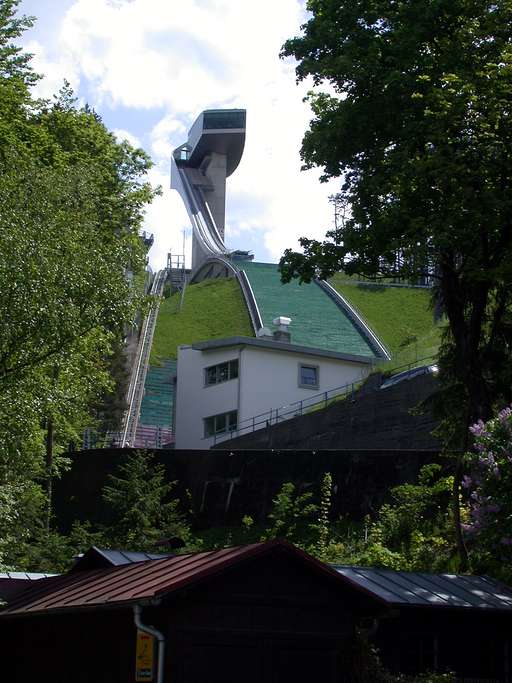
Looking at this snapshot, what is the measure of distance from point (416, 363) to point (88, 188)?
21552 millimetres

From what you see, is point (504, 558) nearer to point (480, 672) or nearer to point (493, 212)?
point (480, 672)

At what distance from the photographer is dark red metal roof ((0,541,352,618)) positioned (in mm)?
→ 16453

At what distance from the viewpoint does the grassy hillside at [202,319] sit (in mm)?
78125

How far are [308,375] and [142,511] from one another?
1950 centimetres

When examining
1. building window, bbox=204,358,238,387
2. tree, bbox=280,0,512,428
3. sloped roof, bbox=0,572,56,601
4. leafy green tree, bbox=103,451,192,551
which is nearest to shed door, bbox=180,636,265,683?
sloped roof, bbox=0,572,56,601

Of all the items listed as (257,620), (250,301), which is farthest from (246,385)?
(257,620)

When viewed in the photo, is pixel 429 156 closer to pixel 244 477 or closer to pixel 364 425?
pixel 244 477

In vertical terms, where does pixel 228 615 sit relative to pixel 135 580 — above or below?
below

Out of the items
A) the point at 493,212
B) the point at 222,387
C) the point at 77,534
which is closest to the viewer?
the point at 493,212

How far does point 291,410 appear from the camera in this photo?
164ft

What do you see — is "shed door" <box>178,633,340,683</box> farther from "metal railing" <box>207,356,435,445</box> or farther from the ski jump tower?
the ski jump tower

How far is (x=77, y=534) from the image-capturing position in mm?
33688

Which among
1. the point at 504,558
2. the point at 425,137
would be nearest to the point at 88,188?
the point at 425,137

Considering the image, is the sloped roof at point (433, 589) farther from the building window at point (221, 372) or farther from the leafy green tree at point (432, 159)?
the building window at point (221, 372)
